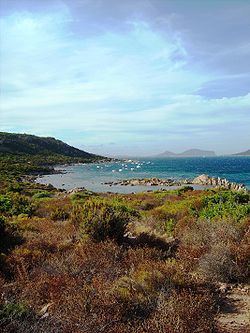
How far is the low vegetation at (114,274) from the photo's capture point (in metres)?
4.79

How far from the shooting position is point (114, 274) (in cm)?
662

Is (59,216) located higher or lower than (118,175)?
higher

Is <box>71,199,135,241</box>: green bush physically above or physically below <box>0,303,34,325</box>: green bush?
above

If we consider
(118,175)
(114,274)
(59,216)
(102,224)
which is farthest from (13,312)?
(118,175)

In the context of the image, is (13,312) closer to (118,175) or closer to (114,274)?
(114,274)

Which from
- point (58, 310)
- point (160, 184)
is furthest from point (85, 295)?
point (160, 184)

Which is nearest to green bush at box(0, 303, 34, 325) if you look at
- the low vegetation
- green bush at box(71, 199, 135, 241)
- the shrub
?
the low vegetation

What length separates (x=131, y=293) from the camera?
226 inches

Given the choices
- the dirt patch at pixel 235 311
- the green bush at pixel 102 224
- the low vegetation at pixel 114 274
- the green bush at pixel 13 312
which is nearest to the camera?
the green bush at pixel 13 312

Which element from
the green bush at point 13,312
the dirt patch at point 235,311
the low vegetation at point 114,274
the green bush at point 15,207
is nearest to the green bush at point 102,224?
the low vegetation at point 114,274

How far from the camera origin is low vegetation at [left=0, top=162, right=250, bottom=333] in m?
4.79

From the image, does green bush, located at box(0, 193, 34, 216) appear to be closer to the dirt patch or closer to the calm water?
the dirt patch

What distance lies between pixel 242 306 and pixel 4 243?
20.1 feet

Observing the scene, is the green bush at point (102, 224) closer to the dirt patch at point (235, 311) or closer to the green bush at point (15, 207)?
the dirt patch at point (235, 311)
